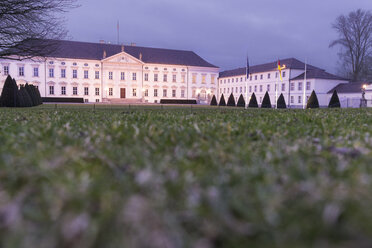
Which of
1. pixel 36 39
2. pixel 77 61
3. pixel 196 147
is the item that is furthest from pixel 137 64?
pixel 196 147

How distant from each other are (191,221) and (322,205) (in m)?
0.56

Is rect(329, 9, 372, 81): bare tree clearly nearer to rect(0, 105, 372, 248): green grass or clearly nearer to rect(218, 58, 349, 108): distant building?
rect(218, 58, 349, 108): distant building

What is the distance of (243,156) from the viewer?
87.4 inches

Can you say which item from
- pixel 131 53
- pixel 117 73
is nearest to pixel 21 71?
pixel 117 73

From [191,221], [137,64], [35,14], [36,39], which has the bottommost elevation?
[191,221]

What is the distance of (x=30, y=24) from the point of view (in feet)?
52.3

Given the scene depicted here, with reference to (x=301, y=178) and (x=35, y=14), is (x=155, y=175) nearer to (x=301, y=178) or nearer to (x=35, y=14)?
(x=301, y=178)

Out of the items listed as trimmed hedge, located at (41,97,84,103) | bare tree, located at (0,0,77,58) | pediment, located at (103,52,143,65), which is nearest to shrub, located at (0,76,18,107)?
bare tree, located at (0,0,77,58)

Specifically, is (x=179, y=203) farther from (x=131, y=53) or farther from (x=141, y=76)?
(x=131, y=53)

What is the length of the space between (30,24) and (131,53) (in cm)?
4954

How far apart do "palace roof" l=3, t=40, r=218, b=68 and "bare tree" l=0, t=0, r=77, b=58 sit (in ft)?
137

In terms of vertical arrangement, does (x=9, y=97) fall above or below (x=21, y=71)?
below

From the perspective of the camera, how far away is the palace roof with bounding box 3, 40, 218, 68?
193 ft

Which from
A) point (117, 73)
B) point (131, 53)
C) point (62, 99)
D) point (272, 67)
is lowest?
point (62, 99)
